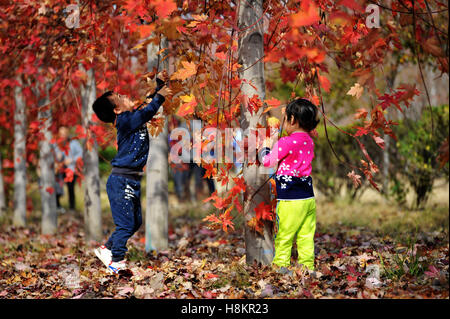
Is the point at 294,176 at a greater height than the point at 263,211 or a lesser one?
greater

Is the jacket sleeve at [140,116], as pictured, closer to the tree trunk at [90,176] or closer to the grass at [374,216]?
the grass at [374,216]

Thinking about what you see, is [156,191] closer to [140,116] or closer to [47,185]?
[140,116]

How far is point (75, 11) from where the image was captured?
445cm

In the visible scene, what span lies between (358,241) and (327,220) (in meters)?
2.61

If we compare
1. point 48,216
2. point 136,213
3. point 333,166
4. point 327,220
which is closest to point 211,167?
point 136,213

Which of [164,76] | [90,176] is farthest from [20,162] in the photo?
[164,76]

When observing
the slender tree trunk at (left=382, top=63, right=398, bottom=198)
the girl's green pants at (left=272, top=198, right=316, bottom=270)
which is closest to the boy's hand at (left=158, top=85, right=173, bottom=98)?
the girl's green pants at (left=272, top=198, right=316, bottom=270)

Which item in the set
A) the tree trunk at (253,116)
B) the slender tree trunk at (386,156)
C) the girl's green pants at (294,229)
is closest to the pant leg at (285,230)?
the girl's green pants at (294,229)

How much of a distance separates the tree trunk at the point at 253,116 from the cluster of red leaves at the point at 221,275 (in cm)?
17

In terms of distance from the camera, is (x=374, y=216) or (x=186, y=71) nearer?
(x=186, y=71)

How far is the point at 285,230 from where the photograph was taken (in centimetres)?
351

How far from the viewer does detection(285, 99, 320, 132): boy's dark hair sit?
3.46 m

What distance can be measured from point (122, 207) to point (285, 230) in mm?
1349

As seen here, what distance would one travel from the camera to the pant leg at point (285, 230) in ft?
11.4
